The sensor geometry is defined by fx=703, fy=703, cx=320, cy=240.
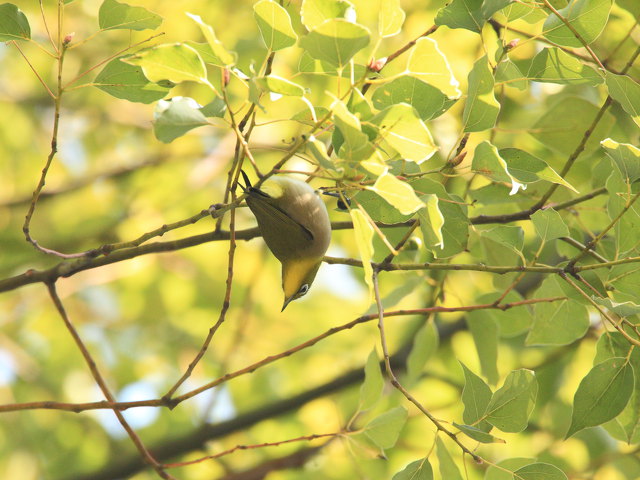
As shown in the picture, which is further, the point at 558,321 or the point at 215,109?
the point at 558,321

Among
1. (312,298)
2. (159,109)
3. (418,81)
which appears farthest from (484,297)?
(312,298)

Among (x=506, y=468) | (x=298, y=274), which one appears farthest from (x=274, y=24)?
(x=298, y=274)

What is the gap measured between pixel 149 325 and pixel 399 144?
3.29 metres

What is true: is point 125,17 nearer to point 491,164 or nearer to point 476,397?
point 491,164

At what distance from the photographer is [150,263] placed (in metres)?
4.04

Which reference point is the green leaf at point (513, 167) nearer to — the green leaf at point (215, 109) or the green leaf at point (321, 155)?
the green leaf at point (321, 155)

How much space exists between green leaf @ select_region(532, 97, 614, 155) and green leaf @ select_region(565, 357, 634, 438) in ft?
2.37

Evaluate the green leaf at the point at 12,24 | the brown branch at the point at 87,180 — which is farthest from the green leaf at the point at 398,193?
the brown branch at the point at 87,180

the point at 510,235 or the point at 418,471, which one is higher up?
the point at 510,235

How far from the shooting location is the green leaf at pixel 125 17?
1.53 metres

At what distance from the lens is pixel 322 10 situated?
122 cm

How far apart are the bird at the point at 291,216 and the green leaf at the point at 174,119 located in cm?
60

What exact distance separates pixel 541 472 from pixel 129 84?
47.3 inches

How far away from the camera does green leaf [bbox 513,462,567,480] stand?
1415 mm
